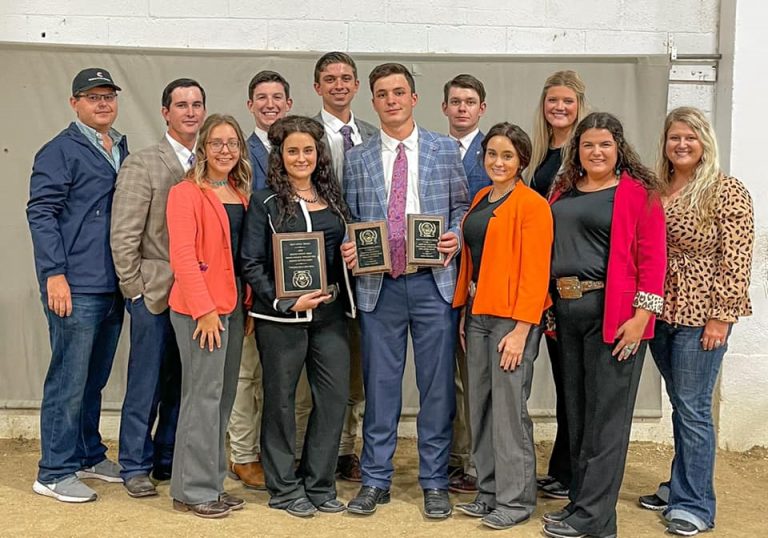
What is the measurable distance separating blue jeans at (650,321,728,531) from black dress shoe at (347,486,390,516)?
127 centimetres

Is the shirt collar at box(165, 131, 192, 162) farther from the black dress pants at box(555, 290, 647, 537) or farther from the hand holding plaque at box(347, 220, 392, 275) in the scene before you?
the black dress pants at box(555, 290, 647, 537)

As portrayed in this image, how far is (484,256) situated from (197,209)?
47.5 inches

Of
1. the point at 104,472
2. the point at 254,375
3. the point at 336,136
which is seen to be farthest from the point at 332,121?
the point at 104,472

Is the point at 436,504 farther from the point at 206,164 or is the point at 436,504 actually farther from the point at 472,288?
the point at 206,164

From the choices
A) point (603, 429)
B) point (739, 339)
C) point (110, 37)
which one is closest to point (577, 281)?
point (603, 429)

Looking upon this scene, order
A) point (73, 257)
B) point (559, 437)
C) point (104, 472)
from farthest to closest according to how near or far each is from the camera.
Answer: point (104, 472) → point (559, 437) → point (73, 257)

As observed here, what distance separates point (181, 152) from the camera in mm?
4203

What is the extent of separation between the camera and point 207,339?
3887 millimetres

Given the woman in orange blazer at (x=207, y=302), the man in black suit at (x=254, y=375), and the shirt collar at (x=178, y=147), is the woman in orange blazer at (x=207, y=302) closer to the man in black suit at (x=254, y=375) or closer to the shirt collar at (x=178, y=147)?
the shirt collar at (x=178, y=147)

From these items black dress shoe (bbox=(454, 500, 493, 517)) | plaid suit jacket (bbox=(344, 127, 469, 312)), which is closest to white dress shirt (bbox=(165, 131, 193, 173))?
plaid suit jacket (bbox=(344, 127, 469, 312))

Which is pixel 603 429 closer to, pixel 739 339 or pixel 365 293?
pixel 365 293

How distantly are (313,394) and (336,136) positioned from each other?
4.05ft

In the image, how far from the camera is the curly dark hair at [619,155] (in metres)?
3.65

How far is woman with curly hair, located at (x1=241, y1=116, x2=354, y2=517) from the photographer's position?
392cm
